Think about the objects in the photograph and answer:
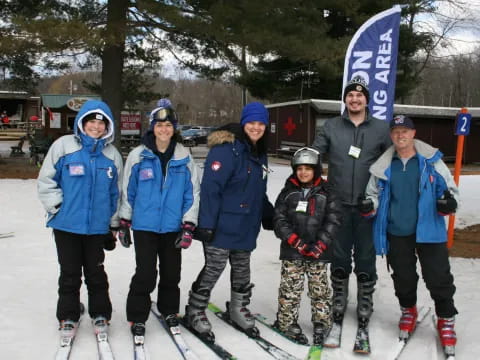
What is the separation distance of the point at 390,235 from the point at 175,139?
1.71 m

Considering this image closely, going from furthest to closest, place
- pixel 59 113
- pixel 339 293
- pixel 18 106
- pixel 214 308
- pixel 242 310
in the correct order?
pixel 18 106 < pixel 59 113 < pixel 214 308 < pixel 339 293 < pixel 242 310

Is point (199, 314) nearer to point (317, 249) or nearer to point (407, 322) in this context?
point (317, 249)

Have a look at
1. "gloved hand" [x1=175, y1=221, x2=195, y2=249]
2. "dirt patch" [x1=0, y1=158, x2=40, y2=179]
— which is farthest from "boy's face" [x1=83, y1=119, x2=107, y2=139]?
"dirt patch" [x1=0, y1=158, x2=40, y2=179]

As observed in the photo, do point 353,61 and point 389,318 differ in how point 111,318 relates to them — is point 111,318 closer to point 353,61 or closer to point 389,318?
point 389,318

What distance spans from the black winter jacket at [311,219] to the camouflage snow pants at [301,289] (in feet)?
0.23

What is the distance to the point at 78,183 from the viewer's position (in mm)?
3244

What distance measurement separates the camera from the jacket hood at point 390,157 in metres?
3.39

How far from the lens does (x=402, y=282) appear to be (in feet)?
11.7

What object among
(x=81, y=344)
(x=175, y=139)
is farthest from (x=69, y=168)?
(x=81, y=344)

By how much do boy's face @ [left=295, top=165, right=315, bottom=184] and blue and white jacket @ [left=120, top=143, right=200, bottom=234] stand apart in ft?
2.56

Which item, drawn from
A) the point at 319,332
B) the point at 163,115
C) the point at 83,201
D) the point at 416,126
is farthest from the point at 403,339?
the point at 416,126

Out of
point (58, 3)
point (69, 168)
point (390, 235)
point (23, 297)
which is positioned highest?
point (58, 3)

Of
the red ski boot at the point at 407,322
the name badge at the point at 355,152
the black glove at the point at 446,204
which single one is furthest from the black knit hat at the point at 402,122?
the red ski boot at the point at 407,322

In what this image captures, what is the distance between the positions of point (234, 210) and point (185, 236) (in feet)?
1.29
